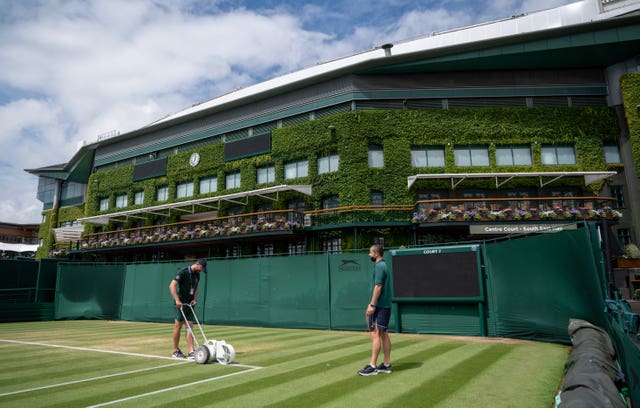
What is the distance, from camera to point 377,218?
28453 mm

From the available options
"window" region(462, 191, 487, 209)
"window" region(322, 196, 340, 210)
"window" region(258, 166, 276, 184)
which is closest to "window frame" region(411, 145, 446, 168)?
"window" region(462, 191, 487, 209)

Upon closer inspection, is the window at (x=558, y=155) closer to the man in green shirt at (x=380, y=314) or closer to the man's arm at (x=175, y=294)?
the man in green shirt at (x=380, y=314)

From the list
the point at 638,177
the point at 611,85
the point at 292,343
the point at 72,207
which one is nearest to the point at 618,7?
the point at 611,85

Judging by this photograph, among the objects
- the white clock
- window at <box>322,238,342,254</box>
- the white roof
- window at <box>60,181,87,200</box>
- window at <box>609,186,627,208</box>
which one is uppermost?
the white roof

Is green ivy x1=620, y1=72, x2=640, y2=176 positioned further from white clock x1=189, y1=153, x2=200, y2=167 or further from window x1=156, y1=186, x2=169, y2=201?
window x1=156, y1=186, x2=169, y2=201

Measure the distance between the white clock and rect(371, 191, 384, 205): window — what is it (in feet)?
57.1

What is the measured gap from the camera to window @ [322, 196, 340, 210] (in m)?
30.1

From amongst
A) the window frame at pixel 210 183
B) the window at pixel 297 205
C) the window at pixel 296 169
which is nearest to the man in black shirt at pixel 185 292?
the window at pixel 297 205

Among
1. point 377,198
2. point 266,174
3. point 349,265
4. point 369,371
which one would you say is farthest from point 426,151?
point 369,371

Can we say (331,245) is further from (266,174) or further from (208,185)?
(208,185)

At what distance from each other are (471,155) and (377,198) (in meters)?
7.66

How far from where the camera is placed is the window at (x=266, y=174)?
33375 mm

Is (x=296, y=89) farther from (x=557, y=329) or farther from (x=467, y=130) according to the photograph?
(x=557, y=329)

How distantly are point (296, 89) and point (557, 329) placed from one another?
92.7ft
